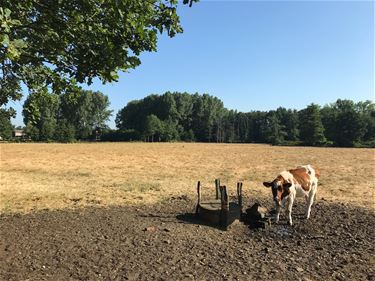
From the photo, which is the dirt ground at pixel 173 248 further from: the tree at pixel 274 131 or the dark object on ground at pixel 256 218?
the tree at pixel 274 131

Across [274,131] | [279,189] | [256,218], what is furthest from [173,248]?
[274,131]

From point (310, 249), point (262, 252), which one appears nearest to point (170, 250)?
point (262, 252)

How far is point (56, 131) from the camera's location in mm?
120312

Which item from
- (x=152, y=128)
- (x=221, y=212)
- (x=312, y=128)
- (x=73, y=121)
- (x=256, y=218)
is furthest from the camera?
(x=73, y=121)

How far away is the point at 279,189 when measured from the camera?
35.8 feet

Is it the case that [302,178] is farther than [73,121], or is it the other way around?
[73,121]

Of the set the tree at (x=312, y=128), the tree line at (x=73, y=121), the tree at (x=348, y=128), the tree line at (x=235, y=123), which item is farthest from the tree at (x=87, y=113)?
the tree at (x=348, y=128)

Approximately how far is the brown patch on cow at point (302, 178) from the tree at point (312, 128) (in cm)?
10309

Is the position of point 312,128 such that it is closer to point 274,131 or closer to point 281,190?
point 274,131

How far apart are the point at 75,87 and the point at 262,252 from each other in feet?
19.8

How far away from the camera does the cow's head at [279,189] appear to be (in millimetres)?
10906

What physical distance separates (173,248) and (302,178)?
5.35 meters

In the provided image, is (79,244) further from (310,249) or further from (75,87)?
(310,249)

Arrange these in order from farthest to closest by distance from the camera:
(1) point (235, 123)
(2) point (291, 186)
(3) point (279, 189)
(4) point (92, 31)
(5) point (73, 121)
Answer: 1. (1) point (235, 123)
2. (5) point (73, 121)
3. (2) point (291, 186)
4. (3) point (279, 189)
5. (4) point (92, 31)
